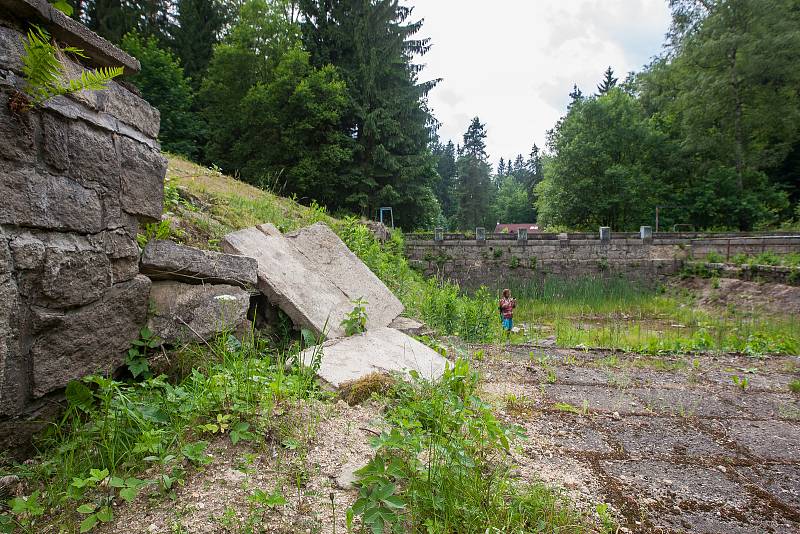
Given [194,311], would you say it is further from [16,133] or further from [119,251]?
[16,133]

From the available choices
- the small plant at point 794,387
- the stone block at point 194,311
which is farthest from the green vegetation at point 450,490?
the small plant at point 794,387

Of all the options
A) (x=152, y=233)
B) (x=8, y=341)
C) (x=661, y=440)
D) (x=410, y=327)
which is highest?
(x=152, y=233)

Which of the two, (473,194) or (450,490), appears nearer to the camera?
(450,490)

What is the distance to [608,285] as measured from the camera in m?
13.2

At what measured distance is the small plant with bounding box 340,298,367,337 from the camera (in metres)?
3.15

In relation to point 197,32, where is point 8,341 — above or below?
below

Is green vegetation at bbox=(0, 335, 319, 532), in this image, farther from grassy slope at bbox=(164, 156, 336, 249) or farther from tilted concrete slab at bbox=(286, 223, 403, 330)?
tilted concrete slab at bbox=(286, 223, 403, 330)

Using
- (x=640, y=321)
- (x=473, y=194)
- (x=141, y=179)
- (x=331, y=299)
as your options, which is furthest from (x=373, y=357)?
(x=473, y=194)

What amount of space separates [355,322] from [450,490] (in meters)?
1.86

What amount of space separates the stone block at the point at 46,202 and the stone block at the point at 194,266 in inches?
17.1

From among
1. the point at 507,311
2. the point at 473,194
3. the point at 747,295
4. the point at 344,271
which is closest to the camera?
the point at 344,271

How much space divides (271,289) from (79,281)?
4.13ft

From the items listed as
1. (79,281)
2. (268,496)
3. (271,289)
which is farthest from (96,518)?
(271,289)

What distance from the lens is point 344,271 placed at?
3986mm
